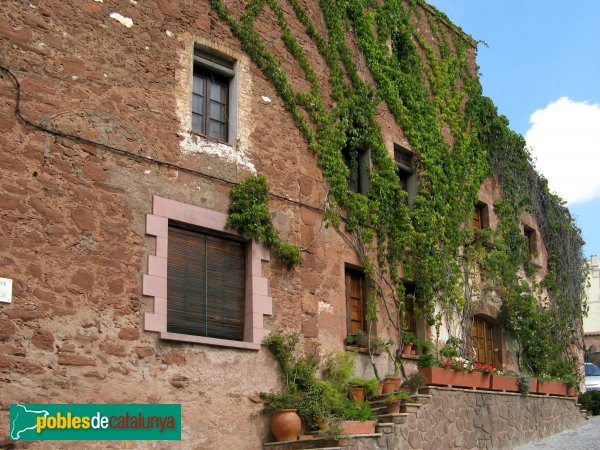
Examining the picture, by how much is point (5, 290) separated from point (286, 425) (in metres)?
4.18

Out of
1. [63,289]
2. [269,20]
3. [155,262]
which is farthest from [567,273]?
[63,289]

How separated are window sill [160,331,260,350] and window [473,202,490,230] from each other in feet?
27.7

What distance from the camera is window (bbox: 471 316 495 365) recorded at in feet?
55.6

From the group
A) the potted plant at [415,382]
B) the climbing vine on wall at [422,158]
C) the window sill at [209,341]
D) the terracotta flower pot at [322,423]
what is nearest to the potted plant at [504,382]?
the climbing vine on wall at [422,158]

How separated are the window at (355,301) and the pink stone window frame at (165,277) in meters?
2.31

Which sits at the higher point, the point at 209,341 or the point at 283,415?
the point at 209,341

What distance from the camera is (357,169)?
14898mm

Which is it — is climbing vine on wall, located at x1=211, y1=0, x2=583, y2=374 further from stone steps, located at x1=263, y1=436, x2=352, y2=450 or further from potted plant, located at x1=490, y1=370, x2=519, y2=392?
stone steps, located at x1=263, y1=436, x2=352, y2=450

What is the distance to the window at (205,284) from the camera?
36.0ft

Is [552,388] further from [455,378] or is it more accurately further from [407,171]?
[407,171]

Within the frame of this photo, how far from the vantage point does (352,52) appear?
15258mm

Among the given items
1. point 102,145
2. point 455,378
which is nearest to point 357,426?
point 455,378

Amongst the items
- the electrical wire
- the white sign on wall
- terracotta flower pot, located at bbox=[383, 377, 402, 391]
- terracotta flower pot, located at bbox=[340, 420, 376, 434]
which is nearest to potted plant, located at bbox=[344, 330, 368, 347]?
terracotta flower pot, located at bbox=[383, 377, 402, 391]

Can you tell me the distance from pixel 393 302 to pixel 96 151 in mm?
6308
